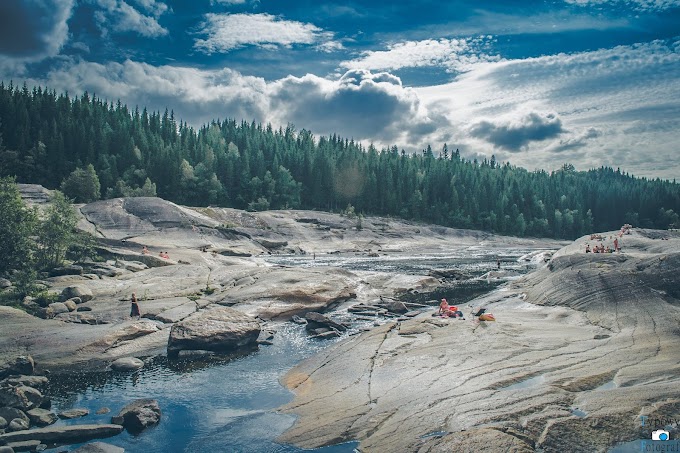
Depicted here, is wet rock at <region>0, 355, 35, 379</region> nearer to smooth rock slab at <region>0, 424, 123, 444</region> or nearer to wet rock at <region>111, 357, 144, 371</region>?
wet rock at <region>111, 357, 144, 371</region>

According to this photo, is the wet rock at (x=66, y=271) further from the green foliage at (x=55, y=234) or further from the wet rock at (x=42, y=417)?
the wet rock at (x=42, y=417)

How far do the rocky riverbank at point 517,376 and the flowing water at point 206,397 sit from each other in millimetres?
995

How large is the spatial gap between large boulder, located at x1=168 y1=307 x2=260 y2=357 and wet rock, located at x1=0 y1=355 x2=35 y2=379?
582 centimetres

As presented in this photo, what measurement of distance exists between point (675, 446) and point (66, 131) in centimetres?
12771

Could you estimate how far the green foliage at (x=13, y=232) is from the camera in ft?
107

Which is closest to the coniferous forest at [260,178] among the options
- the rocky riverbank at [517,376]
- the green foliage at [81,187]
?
the green foliage at [81,187]

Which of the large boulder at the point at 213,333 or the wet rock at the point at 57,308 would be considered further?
the wet rock at the point at 57,308

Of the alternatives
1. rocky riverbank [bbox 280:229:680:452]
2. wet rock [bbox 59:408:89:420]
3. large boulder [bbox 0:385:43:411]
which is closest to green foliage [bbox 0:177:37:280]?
large boulder [bbox 0:385:43:411]

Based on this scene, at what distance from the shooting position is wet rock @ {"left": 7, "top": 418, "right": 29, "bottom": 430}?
46.9ft

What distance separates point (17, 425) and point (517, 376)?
16911mm

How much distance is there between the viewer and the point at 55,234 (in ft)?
Answer: 124

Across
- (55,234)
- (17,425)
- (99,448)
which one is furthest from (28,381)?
(55,234)

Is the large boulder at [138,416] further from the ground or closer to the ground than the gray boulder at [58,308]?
closer to the ground

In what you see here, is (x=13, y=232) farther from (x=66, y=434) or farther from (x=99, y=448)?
(x=99, y=448)
